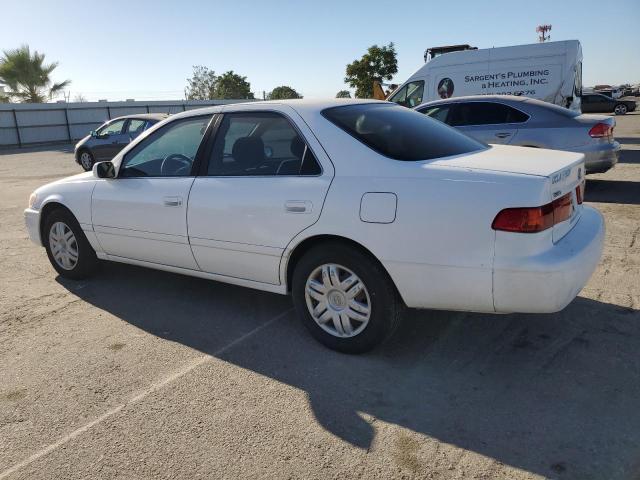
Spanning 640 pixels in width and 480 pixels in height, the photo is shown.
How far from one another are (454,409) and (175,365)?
1738 mm

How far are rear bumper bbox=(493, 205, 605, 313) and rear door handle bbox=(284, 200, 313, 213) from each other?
3.87 feet

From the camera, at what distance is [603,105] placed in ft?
109

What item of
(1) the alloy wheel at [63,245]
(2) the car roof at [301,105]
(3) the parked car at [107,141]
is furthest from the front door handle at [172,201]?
(3) the parked car at [107,141]

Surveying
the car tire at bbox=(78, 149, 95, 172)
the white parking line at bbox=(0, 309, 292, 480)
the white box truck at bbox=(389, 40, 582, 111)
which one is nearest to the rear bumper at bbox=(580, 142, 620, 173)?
the white box truck at bbox=(389, 40, 582, 111)

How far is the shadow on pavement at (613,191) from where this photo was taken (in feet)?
26.0

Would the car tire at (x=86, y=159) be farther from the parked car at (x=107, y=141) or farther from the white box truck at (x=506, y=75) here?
the white box truck at (x=506, y=75)

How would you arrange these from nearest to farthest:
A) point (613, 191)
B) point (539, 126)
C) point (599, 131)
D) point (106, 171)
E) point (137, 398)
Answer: point (137, 398)
point (106, 171)
point (599, 131)
point (539, 126)
point (613, 191)

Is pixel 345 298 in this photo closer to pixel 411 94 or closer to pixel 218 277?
pixel 218 277

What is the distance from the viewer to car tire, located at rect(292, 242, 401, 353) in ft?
10.8

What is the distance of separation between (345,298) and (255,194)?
3.07 feet

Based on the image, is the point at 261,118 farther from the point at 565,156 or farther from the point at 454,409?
the point at 454,409

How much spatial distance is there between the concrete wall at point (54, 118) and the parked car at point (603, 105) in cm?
2615

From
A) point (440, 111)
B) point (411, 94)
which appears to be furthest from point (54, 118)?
point (440, 111)

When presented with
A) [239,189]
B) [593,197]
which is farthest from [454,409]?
[593,197]
